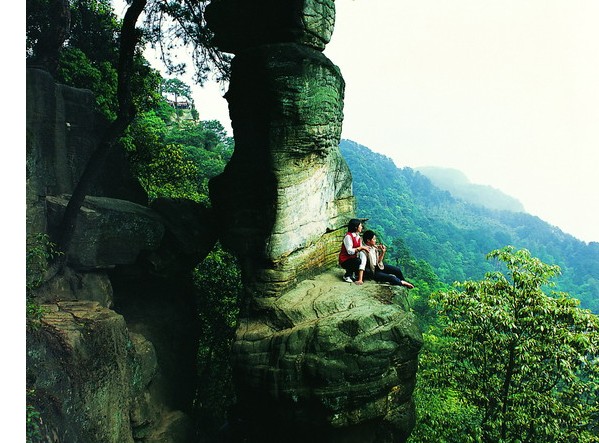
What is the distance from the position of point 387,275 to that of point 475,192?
17883cm

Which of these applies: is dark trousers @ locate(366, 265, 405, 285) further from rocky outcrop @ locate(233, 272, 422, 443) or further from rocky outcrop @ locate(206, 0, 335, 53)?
rocky outcrop @ locate(206, 0, 335, 53)

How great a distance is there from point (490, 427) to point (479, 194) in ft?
579

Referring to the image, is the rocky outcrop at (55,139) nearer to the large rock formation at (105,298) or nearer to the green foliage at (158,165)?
the large rock formation at (105,298)

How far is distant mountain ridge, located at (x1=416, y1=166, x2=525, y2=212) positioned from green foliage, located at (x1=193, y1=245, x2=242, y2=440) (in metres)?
154

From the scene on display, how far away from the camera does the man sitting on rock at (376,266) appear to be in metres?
8.67

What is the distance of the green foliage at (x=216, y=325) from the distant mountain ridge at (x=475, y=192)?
15434 cm

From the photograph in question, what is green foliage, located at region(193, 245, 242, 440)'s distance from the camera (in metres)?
13.0

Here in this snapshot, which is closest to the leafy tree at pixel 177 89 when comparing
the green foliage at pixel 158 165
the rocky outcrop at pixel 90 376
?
the green foliage at pixel 158 165

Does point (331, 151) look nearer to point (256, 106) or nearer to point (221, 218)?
point (256, 106)

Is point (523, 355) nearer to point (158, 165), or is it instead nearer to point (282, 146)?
point (282, 146)

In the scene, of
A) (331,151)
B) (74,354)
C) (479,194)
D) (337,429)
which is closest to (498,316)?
(337,429)

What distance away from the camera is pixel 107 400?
8195mm

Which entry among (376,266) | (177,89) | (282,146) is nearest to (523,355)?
(376,266)

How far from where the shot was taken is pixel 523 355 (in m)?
8.70
